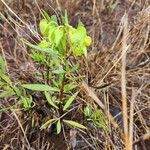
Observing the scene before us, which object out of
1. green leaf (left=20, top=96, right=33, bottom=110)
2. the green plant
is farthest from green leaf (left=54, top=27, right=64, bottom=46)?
green leaf (left=20, top=96, right=33, bottom=110)

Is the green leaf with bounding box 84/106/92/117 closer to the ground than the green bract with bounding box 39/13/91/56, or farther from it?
closer to the ground

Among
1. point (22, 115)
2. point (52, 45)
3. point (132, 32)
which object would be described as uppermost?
point (132, 32)

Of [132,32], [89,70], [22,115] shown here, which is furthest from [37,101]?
[132,32]

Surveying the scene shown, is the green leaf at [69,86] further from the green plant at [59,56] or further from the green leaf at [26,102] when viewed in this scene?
the green leaf at [26,102]

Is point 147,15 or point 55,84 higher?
point 147,15

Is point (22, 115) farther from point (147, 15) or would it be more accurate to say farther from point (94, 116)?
point (147, 15)

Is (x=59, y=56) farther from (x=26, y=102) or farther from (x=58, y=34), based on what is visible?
(x=26, y=102)

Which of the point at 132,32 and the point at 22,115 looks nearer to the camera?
the point at 22,115

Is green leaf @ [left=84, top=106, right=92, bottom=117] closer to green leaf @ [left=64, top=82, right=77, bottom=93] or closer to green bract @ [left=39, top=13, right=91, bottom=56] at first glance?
green leaf @ [left=64, top=82, right=77, bottom=93]

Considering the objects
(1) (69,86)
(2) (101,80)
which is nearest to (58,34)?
(1) (69,86)
